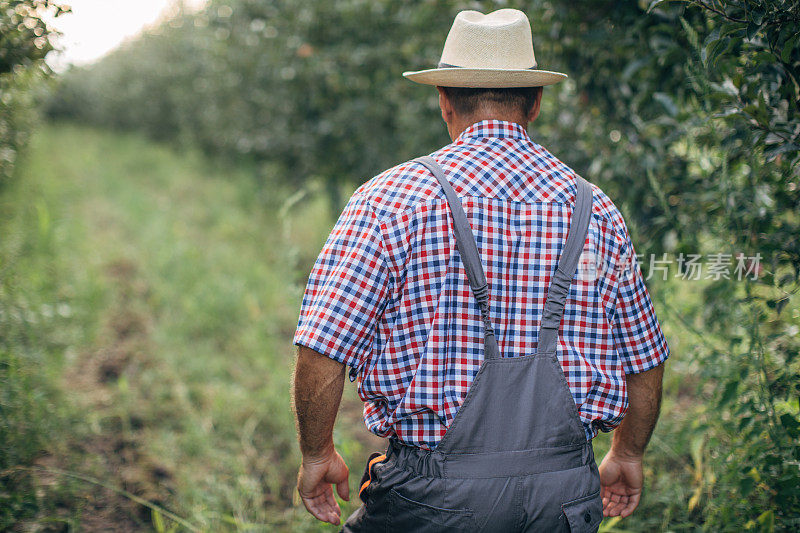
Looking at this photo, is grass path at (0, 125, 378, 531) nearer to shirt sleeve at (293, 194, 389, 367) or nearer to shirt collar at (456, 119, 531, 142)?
shirt sleeve at (293, 194, 389, 367)

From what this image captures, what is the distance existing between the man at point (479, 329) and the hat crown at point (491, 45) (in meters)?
0.02

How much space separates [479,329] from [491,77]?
73 cm

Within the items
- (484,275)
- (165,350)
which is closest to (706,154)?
(484,275)

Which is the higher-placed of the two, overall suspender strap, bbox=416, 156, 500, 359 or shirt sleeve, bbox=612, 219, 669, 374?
overall suspender strap, bbox=416, 156, 500, 359

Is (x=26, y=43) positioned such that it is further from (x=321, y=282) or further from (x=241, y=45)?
(x=241, y=45)

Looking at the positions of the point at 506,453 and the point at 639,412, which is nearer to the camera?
the point at 506,453

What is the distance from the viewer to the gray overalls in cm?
152

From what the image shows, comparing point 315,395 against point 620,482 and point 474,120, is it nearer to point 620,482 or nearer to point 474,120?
point 474,120

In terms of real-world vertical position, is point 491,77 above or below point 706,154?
above

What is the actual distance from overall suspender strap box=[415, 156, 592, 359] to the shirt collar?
0.62 ft

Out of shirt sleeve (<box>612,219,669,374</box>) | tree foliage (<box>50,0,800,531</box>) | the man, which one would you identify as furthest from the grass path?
tree foliage (<box>50,0,800,531</box>)

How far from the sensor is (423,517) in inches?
61.5

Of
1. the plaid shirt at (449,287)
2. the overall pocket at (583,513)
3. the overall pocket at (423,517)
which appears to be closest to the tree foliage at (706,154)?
the plaid shirt at (449,287)

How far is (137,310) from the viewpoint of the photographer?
5.46 metres
